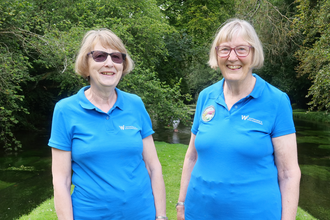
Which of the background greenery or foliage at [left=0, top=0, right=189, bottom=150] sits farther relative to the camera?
the background greenery

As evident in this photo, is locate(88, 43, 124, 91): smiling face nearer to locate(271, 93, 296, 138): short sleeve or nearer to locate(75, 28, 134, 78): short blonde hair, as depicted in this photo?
locate(75, 28, 134, 78): short blonde hair

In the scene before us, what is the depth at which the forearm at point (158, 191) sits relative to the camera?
2.18 m

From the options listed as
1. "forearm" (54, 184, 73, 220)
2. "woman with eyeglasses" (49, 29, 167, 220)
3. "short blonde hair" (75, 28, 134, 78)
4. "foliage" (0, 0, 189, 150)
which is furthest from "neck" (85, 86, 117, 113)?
"foliage" (0, 0, 189, 150)

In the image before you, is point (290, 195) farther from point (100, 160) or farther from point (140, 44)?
point (140, 44)

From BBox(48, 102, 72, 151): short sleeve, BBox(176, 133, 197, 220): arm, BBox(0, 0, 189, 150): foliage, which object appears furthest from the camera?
BBox(0, 0, 189, 150): foliage

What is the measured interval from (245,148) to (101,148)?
3.03 ft

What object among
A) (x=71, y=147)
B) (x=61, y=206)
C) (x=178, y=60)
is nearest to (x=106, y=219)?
Answer: (x=61, y=206)

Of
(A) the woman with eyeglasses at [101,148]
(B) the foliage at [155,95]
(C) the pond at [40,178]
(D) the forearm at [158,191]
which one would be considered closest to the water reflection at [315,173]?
(C) the pond at [40,178]

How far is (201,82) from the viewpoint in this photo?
3441 cm

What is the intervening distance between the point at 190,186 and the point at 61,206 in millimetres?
902

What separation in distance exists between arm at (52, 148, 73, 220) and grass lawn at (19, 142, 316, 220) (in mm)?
3729

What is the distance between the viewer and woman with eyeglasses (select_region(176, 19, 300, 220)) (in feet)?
6.27

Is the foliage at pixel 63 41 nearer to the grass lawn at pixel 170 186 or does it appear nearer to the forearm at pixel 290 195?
the grass lawn at pixel 170 186

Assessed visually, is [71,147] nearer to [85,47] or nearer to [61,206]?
[61,206]
